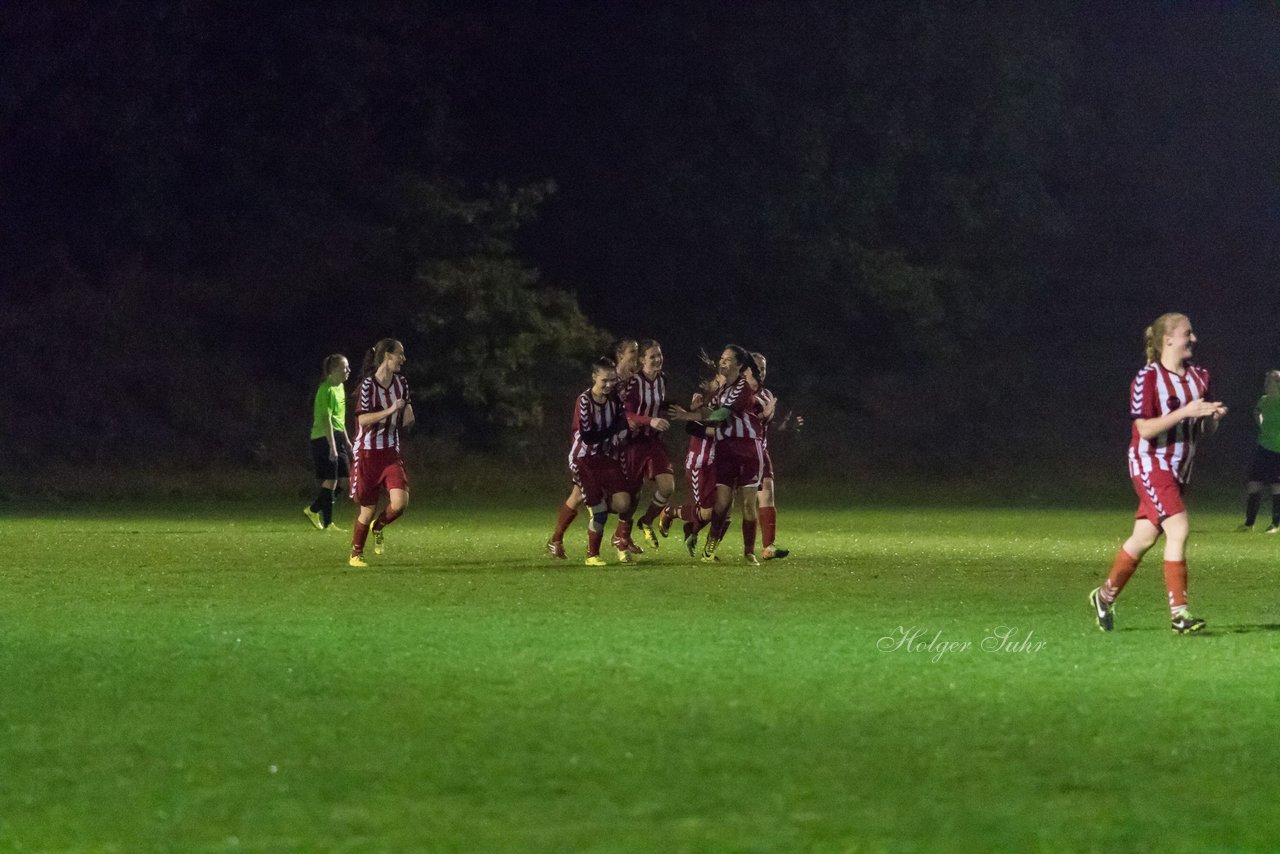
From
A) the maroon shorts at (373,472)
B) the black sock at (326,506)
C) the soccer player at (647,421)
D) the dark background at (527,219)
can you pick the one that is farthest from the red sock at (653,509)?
the dark background at (527,219)

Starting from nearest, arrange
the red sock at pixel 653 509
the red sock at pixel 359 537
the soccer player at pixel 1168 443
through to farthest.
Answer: the soccer player at pixel 1168 443, the red sock at pixel 359 537, the red sock at pixel 653 509

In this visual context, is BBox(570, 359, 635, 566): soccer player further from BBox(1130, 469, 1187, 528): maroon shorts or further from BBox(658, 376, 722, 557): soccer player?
BBox(1130, 469, 1187, 528): maroon shorts

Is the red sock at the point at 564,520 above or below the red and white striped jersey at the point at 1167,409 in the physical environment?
below

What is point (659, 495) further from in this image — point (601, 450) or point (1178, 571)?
point (1178, 571)

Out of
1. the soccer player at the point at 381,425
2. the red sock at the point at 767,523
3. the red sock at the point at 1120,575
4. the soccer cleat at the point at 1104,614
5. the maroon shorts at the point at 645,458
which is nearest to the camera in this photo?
the red sock at the point at 1120,575

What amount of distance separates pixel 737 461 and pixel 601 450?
128cm

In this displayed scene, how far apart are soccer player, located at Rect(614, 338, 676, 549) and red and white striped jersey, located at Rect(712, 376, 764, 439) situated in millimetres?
557

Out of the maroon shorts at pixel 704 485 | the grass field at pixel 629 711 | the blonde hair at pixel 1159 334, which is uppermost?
the blonde hair at pixel 1159 334

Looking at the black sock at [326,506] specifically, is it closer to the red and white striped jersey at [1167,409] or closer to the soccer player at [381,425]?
the soccer player at [381,425]

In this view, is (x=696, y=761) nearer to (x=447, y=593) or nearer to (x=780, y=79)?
(x=447, y=593)

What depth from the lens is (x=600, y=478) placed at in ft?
59.8

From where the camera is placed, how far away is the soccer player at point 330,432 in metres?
23.4

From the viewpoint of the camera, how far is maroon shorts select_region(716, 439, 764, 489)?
18.4 m

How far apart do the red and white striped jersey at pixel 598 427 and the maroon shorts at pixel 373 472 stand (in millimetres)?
1653
